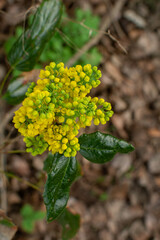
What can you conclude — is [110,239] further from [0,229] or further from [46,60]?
[46,60]

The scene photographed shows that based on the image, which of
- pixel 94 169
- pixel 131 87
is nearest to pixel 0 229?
pixel 94 169

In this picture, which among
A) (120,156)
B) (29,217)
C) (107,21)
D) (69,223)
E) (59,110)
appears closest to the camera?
(59,110)

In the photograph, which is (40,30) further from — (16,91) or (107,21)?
(107,21)

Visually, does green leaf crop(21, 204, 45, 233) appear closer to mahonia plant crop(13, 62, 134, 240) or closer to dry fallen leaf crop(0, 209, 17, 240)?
dry fallen leaf crop(0, 209, 17, 240)

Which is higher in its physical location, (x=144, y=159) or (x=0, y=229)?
(x=0, y=229)

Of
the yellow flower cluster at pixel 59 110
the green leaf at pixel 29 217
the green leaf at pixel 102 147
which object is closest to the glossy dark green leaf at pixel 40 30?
the yellow flower cluster at pixel 59 110

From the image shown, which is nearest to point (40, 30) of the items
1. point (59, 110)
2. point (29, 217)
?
point (59, 110)

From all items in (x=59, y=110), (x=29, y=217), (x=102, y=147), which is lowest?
Result: (x=29, y=217)
